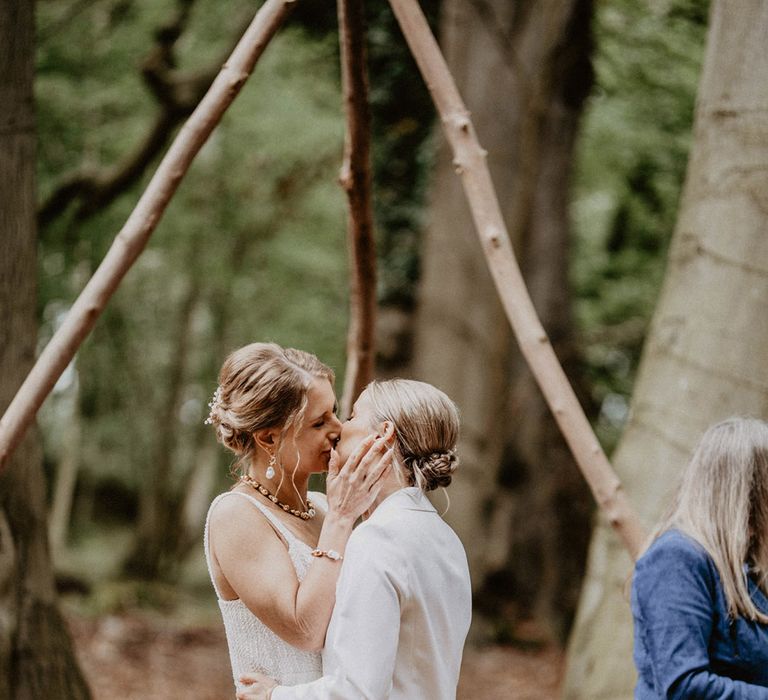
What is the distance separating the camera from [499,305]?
708cm

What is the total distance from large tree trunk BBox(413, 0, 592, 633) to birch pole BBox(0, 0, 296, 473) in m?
2.58

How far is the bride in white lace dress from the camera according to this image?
2350 mm

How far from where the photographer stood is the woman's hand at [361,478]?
2344 mm

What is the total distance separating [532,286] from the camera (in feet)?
31.0

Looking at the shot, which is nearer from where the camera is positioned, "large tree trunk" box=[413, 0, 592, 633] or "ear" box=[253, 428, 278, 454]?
"ear" box=[253, 428, 278, 454]

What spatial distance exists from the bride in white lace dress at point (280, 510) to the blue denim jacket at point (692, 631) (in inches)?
29.2

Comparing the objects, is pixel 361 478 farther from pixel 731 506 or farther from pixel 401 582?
pixel 731 506

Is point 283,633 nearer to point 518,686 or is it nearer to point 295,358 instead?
point 295,358

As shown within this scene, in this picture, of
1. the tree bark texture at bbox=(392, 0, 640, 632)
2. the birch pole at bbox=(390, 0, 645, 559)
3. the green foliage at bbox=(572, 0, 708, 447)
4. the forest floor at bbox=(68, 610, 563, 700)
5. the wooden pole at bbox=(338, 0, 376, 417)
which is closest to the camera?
the birch pole at bbox=(390, 0, 645, 559)

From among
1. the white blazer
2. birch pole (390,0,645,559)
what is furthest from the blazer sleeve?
birch pole (390,0,645,559)

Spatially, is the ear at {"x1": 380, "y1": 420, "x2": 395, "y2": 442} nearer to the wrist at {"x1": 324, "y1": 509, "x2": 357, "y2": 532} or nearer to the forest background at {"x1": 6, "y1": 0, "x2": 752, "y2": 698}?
the wrist at {"x1": 324, "y1": 509, "x2": 357, "y2": 532}

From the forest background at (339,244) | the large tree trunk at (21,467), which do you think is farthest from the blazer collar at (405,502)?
the forest background at (339,244)

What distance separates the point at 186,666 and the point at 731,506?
7456 mm

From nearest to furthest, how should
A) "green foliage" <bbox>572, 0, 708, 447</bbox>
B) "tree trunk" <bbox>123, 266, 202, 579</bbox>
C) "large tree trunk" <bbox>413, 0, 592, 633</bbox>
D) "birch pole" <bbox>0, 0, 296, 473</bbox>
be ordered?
"birch pole" <bbox>0, 0, 296, 473</bbox> → "large tree trunk" <bbox>413, 0, 592, 633</bbox> → "green foliage" <bbox>572, 0, 708, 447</bbox> → "tree trunk" <bbox>123, 266, 202, 579</bbox>
